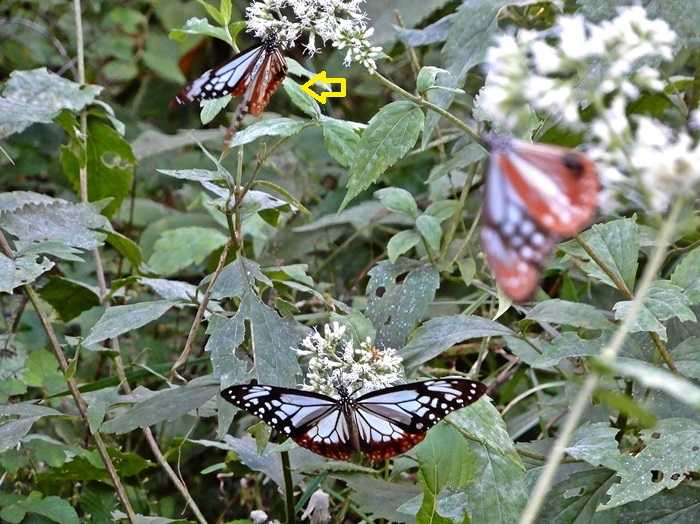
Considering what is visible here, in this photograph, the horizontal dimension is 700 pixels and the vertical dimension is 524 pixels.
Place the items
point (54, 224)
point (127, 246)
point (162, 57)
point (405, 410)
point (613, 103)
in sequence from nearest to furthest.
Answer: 1. point (613, 103)
2. point (405, 410)
3. point (54, 224)
4. point (127, 246)
5. point (162, 57)

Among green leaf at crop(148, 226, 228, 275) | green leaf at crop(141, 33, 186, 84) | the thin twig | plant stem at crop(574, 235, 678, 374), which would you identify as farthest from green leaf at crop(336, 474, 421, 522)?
green leaf at crop(141, 33, 186, 84)

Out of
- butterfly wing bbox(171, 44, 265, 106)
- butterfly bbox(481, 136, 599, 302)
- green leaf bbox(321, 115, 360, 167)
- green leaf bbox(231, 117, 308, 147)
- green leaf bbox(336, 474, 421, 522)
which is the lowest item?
green leaf bbox(336, 474, 421, 522)

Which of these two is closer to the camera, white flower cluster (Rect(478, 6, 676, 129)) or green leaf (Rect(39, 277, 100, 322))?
white flower cluster (Rect(478, 6, 676, 129))

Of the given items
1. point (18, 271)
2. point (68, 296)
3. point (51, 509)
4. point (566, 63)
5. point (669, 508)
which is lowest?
point (51, 509)

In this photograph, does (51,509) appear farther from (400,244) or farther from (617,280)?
(617,280)

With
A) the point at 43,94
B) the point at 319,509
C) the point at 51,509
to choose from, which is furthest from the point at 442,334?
the point at 43,94

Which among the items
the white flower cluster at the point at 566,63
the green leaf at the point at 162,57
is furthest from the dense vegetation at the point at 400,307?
the green leaf at the point at 162,57

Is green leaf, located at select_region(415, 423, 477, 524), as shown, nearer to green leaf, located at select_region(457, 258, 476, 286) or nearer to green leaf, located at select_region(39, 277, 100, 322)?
green leaf, located at select_region(457, 258, 476, 286)
